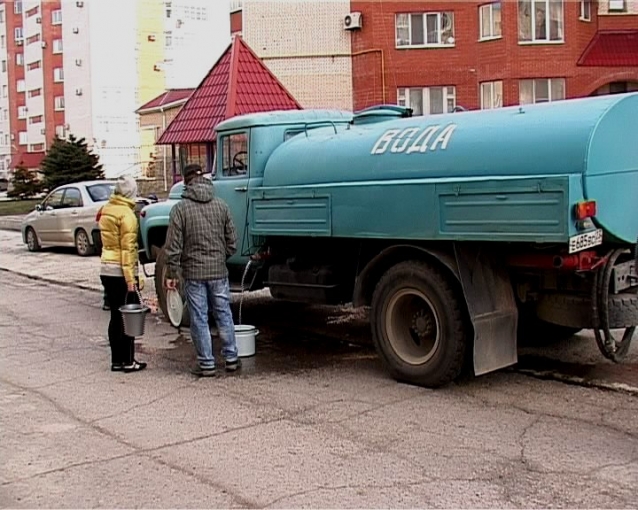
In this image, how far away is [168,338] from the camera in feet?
32.8

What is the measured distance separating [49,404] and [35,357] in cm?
207

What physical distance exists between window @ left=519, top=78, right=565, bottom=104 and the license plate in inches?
943

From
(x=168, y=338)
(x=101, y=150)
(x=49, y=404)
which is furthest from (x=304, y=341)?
(x=101, y=150)

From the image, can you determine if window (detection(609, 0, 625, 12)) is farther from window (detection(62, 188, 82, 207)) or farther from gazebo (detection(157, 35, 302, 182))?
window (detection(62, 188, 82, 207))

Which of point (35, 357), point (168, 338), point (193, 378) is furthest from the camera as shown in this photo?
point (168, 338)

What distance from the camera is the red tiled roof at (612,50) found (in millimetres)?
29312

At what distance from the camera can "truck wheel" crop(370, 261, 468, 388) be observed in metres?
7.11

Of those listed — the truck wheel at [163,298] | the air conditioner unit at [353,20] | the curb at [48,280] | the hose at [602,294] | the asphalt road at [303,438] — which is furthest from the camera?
the air conditioner unit at [353,20]

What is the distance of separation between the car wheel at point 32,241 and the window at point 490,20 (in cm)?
1681

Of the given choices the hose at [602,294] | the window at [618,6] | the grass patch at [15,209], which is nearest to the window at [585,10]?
the window at [618,6]

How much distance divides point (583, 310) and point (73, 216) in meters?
14.6

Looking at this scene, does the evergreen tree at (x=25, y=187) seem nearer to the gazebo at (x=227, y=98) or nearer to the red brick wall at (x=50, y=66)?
the gazebo at (x=227, y=98)

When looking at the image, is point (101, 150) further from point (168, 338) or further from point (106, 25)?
point (168, 338)

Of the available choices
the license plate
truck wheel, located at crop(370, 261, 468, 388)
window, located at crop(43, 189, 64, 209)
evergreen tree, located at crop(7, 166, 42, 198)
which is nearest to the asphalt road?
truck wheel, located at crop(370, 261, 468, 388)
